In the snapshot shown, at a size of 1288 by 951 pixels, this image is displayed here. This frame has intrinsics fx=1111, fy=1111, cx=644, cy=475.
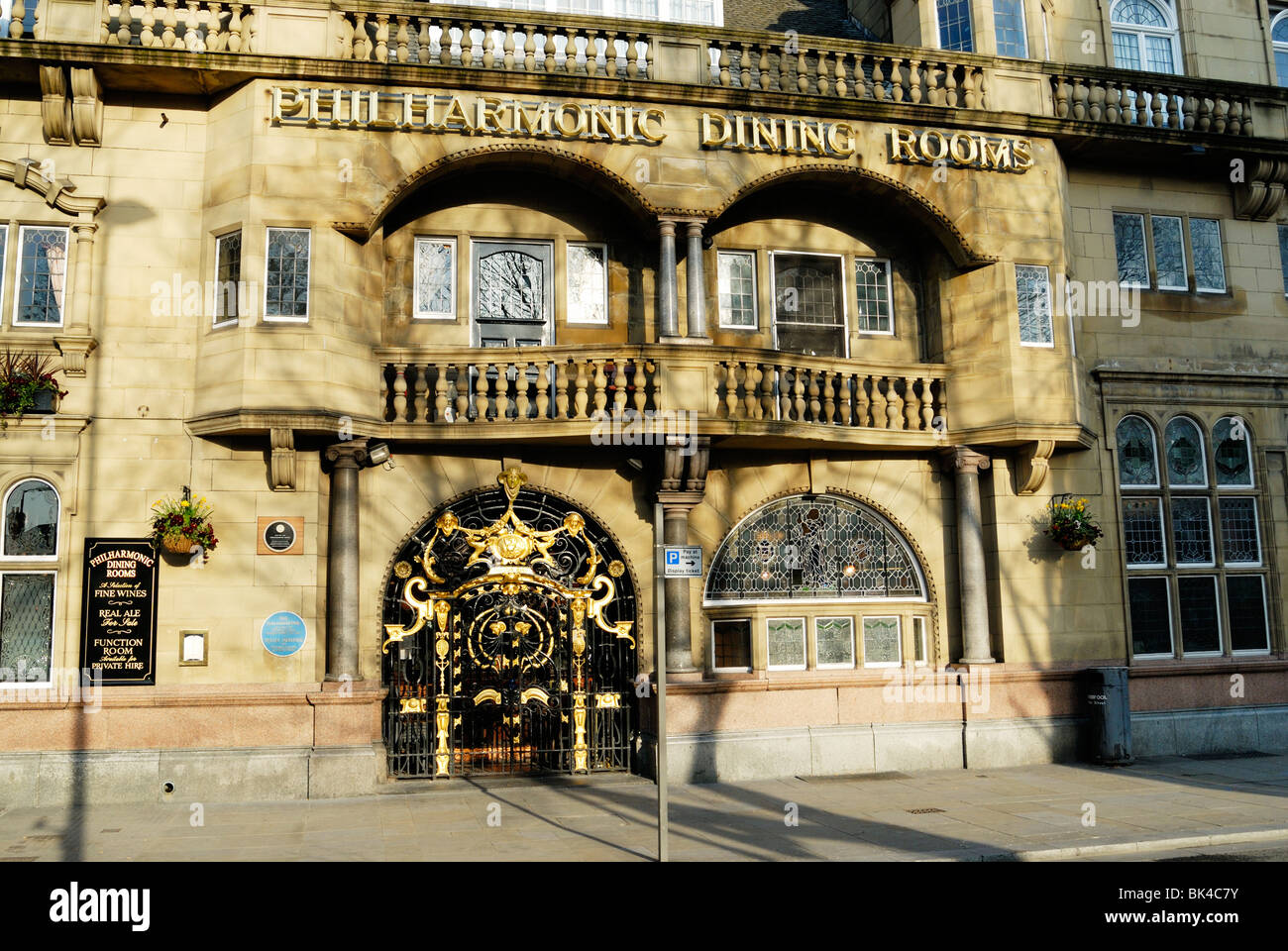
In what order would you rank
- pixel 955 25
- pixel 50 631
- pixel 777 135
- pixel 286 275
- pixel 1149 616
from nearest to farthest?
pixel 50 631 < pixel 286 275 < pixel 777 135 < pixel 1149 616 < pixel 955 25

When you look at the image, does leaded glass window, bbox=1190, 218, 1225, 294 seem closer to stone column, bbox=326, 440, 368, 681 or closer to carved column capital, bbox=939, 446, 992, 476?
carved column capital, bbox=939, 446, 992, 476

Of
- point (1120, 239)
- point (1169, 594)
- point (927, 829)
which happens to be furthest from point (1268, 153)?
point (927, 829)

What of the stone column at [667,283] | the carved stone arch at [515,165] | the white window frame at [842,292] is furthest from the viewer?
the white window frame at [842,292]

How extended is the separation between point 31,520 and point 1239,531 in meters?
17.7

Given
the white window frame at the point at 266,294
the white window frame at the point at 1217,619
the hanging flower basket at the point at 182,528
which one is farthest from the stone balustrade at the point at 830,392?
the hanging flower basket at the point at 182,528

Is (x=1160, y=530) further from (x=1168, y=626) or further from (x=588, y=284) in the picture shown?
(x=588, y=284)

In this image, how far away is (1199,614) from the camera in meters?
17.4

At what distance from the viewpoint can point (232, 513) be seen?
14.4 m

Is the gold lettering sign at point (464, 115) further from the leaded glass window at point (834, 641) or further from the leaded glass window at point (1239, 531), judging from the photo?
the leaded glass window at point (1239, 531)

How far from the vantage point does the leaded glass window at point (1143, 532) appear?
56.6 feet

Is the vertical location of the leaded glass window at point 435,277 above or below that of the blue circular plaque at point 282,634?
above

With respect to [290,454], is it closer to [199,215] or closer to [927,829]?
[199,215]

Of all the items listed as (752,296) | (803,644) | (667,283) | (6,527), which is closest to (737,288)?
(752,296)

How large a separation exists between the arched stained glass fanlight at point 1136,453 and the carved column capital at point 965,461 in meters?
2.44
